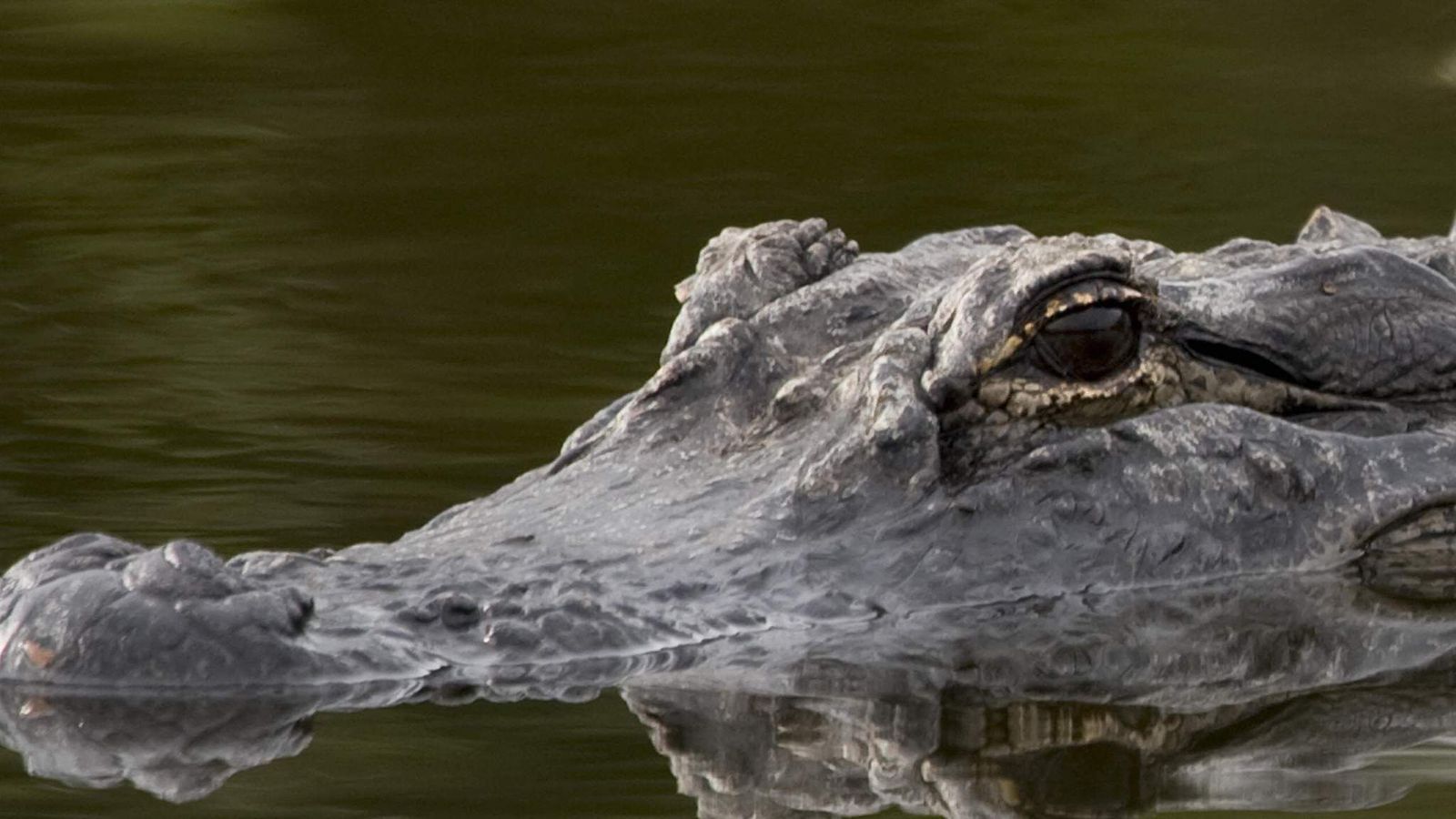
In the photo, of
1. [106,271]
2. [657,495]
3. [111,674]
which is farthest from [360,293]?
[111,674]

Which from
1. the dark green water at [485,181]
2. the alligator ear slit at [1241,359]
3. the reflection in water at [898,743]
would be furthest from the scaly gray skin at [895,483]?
the dark green water at [485,181]

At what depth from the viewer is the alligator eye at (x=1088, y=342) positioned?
590cm

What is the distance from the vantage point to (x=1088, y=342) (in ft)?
19.5

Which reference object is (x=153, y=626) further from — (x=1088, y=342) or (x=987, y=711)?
(x=1088, y=342)

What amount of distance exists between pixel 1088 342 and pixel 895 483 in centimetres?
55

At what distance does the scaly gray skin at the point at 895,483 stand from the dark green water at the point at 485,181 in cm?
39

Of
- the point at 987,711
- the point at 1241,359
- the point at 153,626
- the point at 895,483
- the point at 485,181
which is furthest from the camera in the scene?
the point at 485,181

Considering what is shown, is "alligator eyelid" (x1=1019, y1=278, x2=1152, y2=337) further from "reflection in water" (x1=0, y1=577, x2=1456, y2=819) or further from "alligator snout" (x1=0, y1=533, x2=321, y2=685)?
"alligator snout" (x1=0, y1=533, x2=321, y2=685)

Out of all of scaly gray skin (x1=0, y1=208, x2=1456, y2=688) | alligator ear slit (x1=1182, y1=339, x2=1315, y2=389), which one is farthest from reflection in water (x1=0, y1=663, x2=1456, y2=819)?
alligator ear slit (x1=1182, y1=339, x2=1315, y2=389)

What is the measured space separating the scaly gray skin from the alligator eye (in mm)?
15

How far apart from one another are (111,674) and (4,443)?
3625 millimetres

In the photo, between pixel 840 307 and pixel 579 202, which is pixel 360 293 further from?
pixel 840 307

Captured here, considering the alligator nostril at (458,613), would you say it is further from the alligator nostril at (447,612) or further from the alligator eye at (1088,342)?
the alligator eye at (1088,342)

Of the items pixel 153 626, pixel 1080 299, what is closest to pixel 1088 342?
pixel 1080 299
